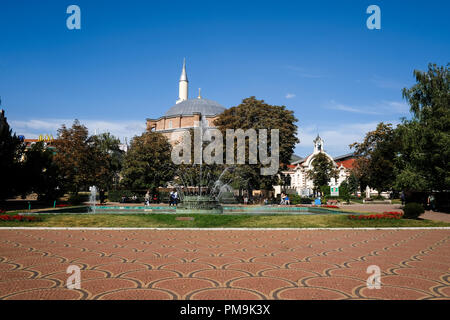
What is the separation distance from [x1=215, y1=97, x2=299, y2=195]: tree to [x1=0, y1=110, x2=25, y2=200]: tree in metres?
20.5

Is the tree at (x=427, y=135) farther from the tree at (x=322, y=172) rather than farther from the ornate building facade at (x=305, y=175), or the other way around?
the ornate building facade at (x=305, y=175)

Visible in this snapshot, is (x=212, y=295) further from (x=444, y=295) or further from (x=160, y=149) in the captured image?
(x=160, y=149)

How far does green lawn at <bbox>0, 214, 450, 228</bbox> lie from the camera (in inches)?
519

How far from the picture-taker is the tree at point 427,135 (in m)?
23.1

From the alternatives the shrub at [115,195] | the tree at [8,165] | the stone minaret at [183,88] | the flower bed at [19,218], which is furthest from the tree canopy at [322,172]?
the stone minaret at [183,88]

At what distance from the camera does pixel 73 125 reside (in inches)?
1419

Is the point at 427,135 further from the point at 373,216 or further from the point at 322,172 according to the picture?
the point at 322,172

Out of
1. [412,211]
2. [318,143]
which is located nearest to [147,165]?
[412,211]

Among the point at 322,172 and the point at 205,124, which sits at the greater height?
the point at 205,124

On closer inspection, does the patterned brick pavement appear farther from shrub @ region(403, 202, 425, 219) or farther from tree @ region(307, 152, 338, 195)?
tree @ region(307, 152, 338, 195)

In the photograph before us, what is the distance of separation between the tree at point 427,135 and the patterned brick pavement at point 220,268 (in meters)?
17.0

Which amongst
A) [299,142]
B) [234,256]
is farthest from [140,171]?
[234,256]

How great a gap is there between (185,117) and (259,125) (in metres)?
42.0

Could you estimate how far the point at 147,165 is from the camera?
130 feet
